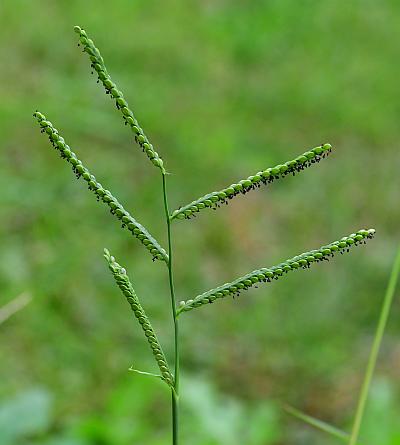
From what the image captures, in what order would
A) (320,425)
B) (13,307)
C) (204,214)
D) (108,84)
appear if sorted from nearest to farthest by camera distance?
(108,84), (320,425), (13,307), (204,214)

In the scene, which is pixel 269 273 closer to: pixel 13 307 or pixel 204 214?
pixel 13 307

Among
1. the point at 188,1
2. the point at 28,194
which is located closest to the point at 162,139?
the point at 28,194

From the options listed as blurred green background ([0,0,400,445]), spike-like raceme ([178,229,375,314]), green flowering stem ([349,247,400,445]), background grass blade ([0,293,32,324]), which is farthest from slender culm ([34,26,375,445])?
blurred green background ([0,0,400,445])

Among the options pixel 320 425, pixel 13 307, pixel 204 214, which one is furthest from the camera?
pixel 204 214

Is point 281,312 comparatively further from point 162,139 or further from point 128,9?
point 128,9

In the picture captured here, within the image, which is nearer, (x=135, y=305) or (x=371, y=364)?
(x=135, y=305)

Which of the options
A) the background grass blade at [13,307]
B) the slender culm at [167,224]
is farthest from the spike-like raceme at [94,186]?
the background grass blade at [13,307]

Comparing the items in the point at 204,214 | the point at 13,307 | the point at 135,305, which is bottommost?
the point at 135,305

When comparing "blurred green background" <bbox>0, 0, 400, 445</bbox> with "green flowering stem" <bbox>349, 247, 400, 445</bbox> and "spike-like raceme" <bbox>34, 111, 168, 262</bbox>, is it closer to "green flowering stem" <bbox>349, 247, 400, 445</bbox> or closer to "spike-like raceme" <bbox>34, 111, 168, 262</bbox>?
"green flowering stem" <bbox>349, 247, 400, 445</bbox>

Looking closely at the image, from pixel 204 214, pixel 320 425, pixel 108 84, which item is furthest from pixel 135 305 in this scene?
pixel 204 214
